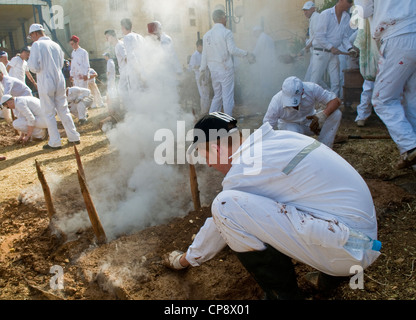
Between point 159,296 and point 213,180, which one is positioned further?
point 213,180

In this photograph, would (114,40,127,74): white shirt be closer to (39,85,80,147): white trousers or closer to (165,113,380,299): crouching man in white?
(39,85,80,147): white trousers

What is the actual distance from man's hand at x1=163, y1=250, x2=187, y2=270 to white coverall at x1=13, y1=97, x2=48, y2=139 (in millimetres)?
5532

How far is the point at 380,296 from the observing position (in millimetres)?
2088

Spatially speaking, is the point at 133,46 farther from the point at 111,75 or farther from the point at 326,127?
the point at 111,75

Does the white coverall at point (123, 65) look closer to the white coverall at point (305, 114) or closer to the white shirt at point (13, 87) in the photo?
the white shirt at point (13, 87)

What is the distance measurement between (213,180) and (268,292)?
232 centimetres

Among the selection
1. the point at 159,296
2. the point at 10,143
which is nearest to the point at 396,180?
the point at 159,296

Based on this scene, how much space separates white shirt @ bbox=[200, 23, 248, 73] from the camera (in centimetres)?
646

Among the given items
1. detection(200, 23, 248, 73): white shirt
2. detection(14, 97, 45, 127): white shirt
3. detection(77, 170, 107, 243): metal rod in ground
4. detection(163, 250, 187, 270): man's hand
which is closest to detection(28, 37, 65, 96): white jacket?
detection(14, 97, 45, 127): white shirt

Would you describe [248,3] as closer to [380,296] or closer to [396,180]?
[396,180]

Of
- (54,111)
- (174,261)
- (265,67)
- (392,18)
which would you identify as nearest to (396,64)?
(392,18)

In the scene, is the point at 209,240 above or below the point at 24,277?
above

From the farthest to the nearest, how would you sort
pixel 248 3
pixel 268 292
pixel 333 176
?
pixel 248 3 → pixel 268 292 → pixel 333 176

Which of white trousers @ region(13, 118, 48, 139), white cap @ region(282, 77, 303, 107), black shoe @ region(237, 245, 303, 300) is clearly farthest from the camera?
white trousers @ region(13, 118, 48, 139)
